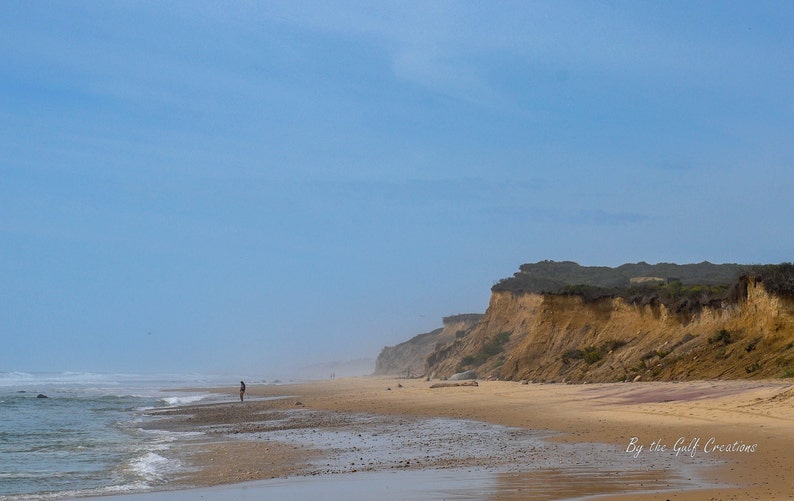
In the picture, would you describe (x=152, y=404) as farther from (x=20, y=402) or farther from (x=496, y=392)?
(x=496, y=392)

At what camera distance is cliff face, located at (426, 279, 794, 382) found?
24188 millimetres

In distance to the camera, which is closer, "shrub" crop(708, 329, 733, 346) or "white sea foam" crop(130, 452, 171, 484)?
"white sea foam" crop(130, 452, 171, 484)

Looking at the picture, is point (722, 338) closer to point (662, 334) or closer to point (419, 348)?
point (662, 334)

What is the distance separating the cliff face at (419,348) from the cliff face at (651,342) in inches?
1317

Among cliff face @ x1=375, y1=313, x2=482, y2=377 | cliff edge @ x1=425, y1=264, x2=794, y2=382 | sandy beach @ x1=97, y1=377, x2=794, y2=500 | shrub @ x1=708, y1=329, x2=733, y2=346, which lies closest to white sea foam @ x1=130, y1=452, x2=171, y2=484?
sandy beach @ x1=97, y1=377, x2=794, y2=500

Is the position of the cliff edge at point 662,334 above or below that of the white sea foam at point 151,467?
above

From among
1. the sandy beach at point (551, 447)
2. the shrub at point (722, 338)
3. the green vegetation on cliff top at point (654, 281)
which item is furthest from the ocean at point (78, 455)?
the green vegetation on cliff top at point (654, 281)

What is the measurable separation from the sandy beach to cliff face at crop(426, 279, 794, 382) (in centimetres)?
286

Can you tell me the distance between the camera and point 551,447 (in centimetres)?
1437

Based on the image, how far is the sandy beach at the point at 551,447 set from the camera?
10.2 meters

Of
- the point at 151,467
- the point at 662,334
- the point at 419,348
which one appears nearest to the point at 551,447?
the point at 151,467

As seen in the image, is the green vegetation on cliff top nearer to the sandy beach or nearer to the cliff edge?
the cliff edge

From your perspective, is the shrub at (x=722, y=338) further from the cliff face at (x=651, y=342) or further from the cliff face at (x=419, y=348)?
the cliff face at (x=419, y=348)

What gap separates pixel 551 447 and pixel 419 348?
264ft
